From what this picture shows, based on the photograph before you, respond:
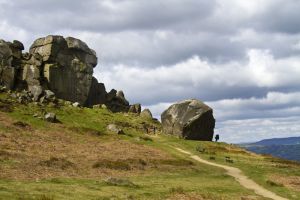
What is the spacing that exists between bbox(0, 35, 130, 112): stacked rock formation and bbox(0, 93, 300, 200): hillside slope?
470 inches

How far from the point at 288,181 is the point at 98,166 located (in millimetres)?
24158

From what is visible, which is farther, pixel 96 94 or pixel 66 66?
pixel 96 94

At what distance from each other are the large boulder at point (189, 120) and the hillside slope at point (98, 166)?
456 cm

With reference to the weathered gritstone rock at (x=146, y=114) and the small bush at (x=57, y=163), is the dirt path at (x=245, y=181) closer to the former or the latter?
the small bush at (x=57, y=163)

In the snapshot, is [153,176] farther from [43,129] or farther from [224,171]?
[43,129]

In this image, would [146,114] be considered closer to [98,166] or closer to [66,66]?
[66,66]

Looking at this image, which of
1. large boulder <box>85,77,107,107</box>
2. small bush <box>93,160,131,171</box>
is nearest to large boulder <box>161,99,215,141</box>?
large boulder <box>85,77,107,107</box>

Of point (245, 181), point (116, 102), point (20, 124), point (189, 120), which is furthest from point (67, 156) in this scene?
point (116, 102)

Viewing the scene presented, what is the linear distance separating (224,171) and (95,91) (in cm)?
9400

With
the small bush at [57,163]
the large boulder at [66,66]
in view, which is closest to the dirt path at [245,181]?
the small bush at [57,163]

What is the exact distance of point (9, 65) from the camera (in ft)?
395

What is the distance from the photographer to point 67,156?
62406mm

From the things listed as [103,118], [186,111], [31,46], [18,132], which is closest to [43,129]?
[18,132]

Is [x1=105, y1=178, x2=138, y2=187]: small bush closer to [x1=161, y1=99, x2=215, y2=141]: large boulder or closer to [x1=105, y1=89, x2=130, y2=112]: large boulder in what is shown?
[x1=161, y1=99, x2=215, y2=141]: large boulder
